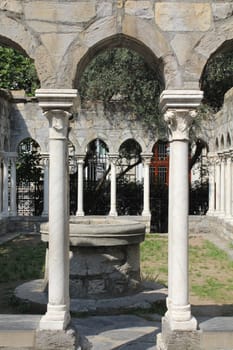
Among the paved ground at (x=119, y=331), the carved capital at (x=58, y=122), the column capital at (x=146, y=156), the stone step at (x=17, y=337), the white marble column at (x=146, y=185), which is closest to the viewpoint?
the stone step at (x=17, y=337)

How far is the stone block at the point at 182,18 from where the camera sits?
231 inches

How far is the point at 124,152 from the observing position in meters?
24.8

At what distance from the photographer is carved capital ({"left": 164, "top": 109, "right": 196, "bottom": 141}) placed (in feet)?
19.5

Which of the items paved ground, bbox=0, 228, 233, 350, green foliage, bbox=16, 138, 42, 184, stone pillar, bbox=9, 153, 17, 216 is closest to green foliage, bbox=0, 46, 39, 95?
green foliage, bbox=16, 138, 42, 184

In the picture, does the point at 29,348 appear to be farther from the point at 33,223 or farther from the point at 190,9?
the point at 33,223

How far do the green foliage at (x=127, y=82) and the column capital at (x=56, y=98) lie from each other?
1479cm

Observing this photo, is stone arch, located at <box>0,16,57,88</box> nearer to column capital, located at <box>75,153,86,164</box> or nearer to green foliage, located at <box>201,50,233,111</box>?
green foliage, located at <box>201,50,233,111</box>

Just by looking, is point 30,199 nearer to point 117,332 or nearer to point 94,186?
point 94,186

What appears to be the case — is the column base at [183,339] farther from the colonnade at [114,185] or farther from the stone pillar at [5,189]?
the stone pillar at [5,189]

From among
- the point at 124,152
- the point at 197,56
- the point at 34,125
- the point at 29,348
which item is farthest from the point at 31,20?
the point at 124,152

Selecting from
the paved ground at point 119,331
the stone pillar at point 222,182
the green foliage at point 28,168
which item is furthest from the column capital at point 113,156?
the paved ground at point 119,331

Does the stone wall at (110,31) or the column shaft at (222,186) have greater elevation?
the stone wall at (110,31)

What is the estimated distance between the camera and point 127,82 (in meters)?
20.6

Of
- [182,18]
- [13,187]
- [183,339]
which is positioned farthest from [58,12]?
[13,187]
